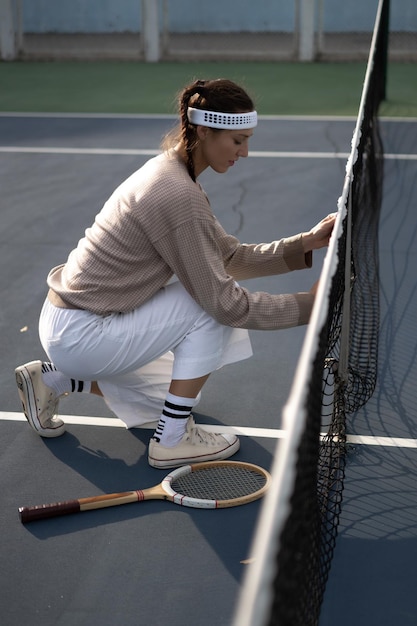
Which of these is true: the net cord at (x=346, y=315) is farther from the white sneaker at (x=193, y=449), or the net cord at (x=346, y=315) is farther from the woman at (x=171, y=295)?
the white sneaker at (x=193, y=449)

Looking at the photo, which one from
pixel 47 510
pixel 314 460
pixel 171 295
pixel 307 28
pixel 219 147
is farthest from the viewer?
pixel 307 28

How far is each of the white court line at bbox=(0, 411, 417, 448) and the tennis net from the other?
119 millimetres

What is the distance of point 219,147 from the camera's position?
3.15 meters

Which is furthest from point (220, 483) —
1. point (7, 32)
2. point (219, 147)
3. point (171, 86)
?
point (7, 32)

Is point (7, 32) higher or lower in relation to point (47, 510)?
higher

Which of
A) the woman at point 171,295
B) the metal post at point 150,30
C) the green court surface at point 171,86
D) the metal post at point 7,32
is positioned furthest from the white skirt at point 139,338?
the metal post at point 7,32

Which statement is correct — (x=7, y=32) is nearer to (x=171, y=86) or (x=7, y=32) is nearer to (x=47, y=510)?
(x=171, y=86)

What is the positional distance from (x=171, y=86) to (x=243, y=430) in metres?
7.40

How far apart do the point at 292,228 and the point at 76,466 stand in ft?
9.23

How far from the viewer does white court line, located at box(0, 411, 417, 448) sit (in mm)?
3430

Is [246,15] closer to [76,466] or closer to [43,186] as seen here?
[43,186]

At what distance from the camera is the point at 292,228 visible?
579 centimetres

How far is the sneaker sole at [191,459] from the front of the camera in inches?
130

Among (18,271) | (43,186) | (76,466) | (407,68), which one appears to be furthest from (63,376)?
(407,68)
